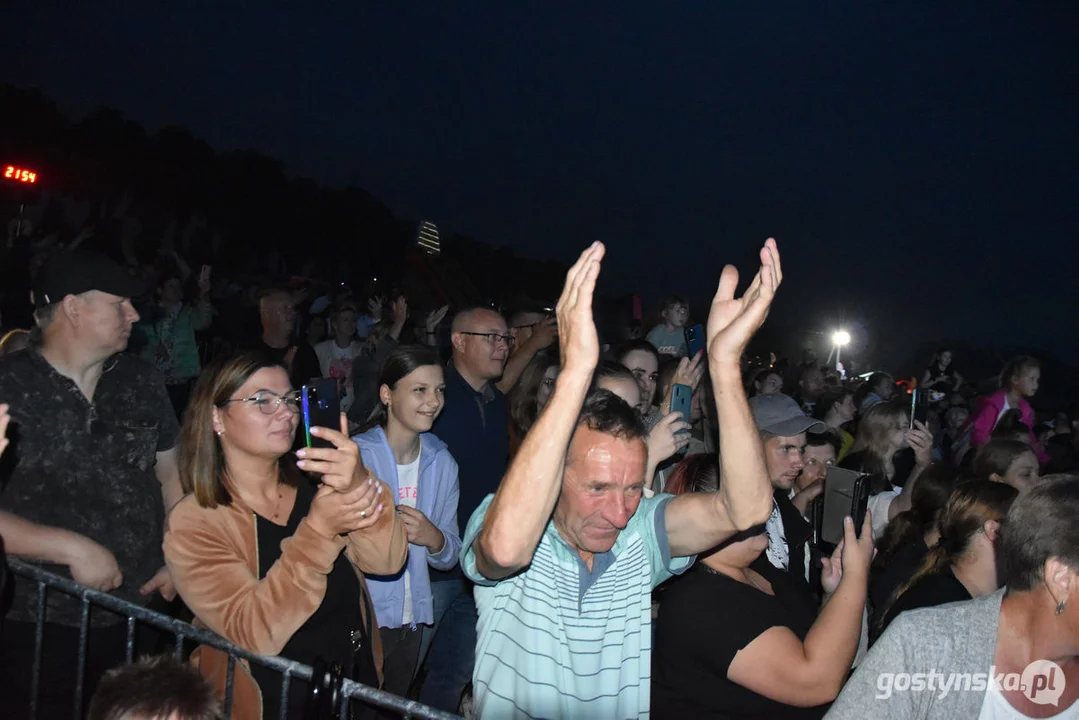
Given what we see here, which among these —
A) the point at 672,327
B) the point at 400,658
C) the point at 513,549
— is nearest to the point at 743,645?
the point at 513,549

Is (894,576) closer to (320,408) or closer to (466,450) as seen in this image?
(466,450)

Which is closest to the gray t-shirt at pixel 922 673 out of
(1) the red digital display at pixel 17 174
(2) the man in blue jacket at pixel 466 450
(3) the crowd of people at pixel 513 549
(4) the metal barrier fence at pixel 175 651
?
(3) the crowd of people at pixel 513 549

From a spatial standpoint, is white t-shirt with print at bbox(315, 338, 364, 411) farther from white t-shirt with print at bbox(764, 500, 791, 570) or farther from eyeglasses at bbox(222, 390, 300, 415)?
white t-shirt with print at bbox(764, 500, 791, 570)

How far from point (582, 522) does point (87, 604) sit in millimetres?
1894

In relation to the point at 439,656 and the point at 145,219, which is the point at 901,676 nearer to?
the point at 439,656

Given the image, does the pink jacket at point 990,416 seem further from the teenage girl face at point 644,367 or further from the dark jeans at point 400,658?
the dark jeans at point 400,658

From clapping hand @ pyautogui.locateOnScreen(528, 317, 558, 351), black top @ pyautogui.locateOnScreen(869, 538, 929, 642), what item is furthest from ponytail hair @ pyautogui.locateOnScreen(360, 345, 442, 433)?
black top @ pyautogui.locateOnScreen(869, 538, 929, 642)

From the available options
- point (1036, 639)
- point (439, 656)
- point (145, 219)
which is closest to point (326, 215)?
point (145, 219)

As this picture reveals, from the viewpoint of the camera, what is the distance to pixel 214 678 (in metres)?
2.69

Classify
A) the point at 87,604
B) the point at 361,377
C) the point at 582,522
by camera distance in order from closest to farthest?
the point at 582,522
the point at 87,604
the point at 361,377

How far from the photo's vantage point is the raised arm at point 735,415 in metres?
2.39

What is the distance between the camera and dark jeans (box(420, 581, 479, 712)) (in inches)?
177

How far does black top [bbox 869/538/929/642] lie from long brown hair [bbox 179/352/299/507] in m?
2.75

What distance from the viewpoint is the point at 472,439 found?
508cm
